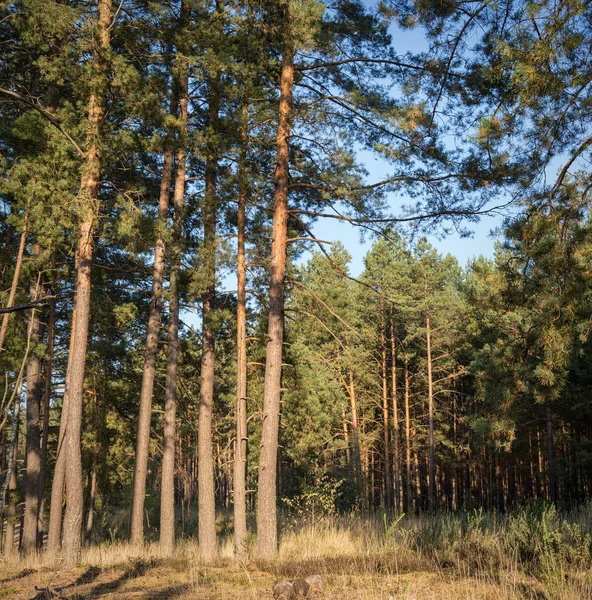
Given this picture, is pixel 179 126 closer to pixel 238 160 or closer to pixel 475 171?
pixel 238 160

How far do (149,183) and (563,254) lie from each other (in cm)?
1210

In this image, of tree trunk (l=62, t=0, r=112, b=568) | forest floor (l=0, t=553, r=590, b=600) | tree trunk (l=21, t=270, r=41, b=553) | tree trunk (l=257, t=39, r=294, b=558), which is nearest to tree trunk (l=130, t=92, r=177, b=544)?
tree trunk (l=62, t=0, r=112, b=568)

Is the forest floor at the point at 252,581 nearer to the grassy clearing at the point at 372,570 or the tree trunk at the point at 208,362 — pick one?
the grassy clearing at the point at 372,570

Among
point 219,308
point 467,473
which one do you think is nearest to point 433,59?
point 219,308

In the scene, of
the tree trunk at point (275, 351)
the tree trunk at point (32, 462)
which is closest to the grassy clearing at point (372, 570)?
the tree trunk at point (275, 351)

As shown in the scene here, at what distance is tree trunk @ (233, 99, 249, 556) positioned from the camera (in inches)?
456

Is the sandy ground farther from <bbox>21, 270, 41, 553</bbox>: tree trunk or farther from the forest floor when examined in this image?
<bbox>21, 270, 41, 553</bbox>: tree trunk

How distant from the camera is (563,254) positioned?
24.0ft

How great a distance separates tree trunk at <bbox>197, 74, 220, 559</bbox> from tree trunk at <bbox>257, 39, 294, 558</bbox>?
5.63 feet

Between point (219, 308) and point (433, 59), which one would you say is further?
point (219, 308)

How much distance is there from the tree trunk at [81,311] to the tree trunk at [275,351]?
3.30 m

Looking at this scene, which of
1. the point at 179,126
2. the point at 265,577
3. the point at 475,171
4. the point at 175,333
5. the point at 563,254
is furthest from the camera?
the point at 175,333

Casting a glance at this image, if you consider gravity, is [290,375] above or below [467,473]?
above

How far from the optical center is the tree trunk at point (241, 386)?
456 inches
